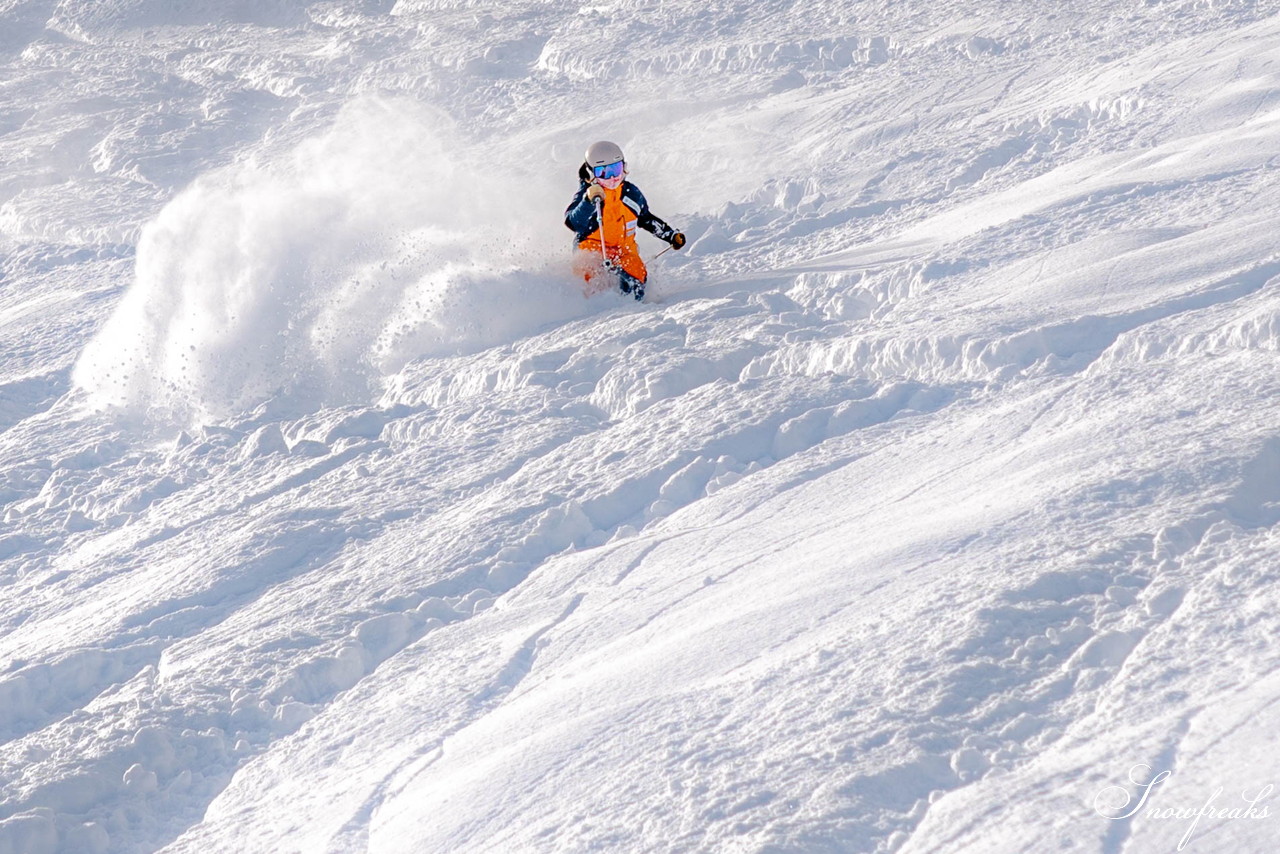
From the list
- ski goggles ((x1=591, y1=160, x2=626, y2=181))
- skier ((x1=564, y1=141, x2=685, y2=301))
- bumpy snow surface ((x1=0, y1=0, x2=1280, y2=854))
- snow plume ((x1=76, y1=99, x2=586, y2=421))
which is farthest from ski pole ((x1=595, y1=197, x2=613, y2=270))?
snow plume ((x1=76, y1=99, x2=586, y2=421))

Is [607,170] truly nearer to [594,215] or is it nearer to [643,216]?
[594,215]

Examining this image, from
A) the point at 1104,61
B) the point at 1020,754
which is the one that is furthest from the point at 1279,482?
the point at 1104,61

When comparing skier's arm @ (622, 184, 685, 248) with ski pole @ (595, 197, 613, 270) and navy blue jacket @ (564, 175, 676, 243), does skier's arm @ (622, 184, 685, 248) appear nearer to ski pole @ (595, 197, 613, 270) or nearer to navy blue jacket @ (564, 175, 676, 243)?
navy blue jacket @ (564, 175, 676, 243)

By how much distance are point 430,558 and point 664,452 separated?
1.40 m

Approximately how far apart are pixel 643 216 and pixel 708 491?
11.9 ft

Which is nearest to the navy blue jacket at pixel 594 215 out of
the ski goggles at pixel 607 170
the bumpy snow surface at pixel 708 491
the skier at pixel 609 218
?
the skier at pixel 609 218

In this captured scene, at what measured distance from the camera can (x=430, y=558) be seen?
20.7 ft

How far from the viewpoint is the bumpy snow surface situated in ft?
13.3

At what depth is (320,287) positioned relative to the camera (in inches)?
398

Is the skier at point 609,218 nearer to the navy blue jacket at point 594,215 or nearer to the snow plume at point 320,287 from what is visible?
the navy blue jacket at point 594,215

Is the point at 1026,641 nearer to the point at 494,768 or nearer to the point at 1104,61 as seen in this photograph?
the point at 494,768

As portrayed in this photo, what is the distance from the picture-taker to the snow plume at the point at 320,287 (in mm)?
9320

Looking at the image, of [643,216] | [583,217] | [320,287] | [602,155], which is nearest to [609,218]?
[583,217]

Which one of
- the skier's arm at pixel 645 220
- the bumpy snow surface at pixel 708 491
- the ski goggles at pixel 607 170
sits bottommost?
the bumpy snow surface at pixel 708 491
